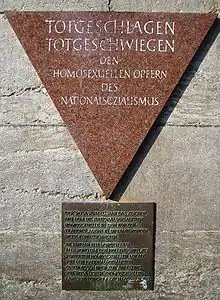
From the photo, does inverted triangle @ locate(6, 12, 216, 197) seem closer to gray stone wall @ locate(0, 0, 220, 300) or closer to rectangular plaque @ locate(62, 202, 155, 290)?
gray stone wall @ locate(0, 0, 220, 300)

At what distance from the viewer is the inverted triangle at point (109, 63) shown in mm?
3197

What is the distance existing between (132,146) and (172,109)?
38cm

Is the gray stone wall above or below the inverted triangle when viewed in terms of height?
below

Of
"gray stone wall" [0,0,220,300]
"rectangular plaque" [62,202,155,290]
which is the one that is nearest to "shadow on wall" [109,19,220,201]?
"gray stone wall" [0,0,220,300]

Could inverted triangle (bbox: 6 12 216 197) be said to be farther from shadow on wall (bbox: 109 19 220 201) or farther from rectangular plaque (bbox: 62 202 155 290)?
rectangular plaque (bbox: 62 202 155 290)

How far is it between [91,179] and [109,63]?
81 centimetres

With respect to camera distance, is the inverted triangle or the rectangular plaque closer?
the inverted triangle

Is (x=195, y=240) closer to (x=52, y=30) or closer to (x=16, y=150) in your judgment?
(x=16, y=150)

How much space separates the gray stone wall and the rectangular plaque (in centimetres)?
6

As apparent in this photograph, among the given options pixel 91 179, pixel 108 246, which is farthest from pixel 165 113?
pixel 108 246

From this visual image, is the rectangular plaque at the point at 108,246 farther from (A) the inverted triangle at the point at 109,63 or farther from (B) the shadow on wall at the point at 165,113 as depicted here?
(A) the inverted triangle at the point at 109,63

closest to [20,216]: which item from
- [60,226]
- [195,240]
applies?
[60,226]

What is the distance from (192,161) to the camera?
3.34 metres

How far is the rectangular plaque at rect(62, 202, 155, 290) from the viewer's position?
3359mm
